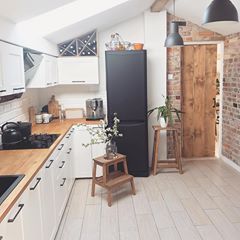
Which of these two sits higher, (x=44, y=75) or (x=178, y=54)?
(x=178, y=54)

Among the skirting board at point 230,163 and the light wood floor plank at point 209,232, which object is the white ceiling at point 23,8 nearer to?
the light wood floor plank at point 209,232

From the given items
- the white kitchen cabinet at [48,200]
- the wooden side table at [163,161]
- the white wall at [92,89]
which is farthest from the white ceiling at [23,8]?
the wooden side table at [163,161]

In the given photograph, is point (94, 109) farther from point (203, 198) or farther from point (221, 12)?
point (221, 12)

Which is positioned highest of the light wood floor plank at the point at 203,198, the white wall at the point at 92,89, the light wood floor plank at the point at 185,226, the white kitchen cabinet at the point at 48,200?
the white wall at the point at 92,89

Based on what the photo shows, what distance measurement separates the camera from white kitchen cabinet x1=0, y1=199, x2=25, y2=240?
146 cm

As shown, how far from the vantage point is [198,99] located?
5180 mm

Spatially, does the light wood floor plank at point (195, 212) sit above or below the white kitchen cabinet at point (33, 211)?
below

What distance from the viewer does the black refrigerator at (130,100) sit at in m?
4.16

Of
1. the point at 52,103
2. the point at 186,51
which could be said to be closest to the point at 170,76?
the point at 186,51

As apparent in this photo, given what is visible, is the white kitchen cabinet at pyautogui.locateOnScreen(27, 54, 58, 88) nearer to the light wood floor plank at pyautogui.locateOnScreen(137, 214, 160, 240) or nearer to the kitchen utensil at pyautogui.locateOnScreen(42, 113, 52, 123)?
the kitchen utensil at pyautogui.locateOnScreen(42, 113, 52, 123)

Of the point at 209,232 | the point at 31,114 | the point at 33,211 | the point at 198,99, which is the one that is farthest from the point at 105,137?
the point at 198,99

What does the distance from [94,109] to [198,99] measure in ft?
6.29

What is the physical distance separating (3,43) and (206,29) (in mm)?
3527

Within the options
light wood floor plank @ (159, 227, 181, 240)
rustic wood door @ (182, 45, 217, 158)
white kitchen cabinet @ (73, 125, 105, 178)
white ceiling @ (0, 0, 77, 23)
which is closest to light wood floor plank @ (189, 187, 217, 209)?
light wood floor plank @ (159, 227, 181, 240)
